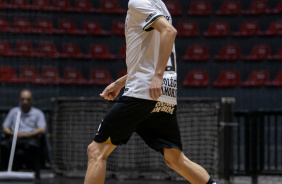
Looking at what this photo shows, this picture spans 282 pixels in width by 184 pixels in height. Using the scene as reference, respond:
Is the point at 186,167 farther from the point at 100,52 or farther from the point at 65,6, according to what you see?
the point at 65,6

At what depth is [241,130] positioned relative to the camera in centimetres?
766

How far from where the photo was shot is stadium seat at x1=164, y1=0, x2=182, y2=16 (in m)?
13.1

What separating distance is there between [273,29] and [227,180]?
7132 millimetres

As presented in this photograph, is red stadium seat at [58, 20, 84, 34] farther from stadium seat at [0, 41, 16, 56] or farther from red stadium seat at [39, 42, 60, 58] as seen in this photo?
stadium seat at [0, 41, 16, 56]

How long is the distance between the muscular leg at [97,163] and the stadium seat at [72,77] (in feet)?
28.5

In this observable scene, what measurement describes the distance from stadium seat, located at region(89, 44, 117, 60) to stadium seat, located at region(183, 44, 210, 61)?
6.25ft

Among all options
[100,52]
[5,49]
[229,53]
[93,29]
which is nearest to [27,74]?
[5,49]

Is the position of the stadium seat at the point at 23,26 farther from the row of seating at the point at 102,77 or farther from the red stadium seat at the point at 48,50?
the row of seating at the point at 102,77

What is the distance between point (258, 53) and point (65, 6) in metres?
5.23

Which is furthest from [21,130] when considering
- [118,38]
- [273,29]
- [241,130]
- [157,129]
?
[273,29]

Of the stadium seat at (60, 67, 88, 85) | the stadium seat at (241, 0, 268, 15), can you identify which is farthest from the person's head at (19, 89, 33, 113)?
the stadium seat at (241, 0, 268, 15)

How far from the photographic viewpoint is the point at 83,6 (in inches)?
517

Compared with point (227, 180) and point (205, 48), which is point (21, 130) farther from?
point (205, 48)

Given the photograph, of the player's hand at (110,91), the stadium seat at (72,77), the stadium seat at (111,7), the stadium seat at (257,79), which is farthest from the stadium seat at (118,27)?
the player's hand at (110,91)
